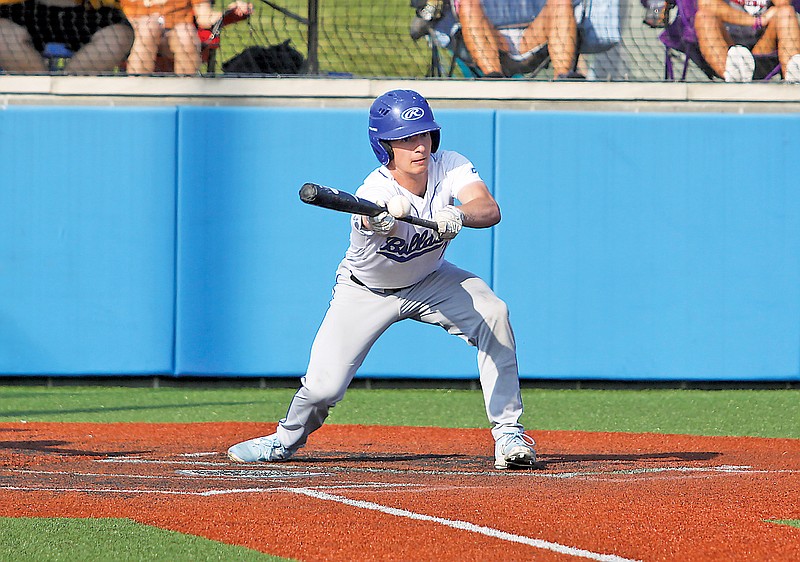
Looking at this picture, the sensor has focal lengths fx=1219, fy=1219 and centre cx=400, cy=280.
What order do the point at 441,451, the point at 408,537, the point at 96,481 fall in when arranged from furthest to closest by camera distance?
the point at 441,451 < the point at 96,481 < the point at 408,537

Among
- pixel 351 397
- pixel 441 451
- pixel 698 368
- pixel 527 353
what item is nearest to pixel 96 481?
pixel 441 451

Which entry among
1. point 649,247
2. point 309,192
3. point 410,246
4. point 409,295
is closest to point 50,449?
point 409,295

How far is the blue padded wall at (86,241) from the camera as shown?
8.86 meters

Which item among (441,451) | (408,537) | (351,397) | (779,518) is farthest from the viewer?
(351,397)

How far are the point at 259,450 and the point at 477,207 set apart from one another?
140 cm

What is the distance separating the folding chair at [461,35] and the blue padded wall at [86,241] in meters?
2.06

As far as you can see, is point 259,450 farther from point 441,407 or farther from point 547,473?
point 441,407

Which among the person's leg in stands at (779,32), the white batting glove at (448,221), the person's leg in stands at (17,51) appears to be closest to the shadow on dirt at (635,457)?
the white batting glove at (448,221)

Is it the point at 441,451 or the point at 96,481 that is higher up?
the point at 96,481

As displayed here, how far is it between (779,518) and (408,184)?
2070 mm

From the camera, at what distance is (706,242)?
29.0 ft

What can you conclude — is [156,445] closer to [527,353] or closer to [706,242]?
[527,353]

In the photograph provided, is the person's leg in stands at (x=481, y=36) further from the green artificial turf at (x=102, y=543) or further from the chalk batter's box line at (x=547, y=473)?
the green artificial turf at (x=102, y=543)

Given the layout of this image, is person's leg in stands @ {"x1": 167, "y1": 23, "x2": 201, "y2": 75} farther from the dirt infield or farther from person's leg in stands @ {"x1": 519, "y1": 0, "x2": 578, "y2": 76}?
the dirt infield
